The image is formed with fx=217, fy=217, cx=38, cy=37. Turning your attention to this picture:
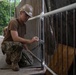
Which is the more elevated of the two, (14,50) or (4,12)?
(4,12)

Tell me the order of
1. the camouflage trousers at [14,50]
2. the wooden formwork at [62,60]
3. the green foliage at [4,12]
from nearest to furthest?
1. the wooden formwork at [62,60]
2. the camouflage trousers at [14,50]
3. the green foliage at [4,12]

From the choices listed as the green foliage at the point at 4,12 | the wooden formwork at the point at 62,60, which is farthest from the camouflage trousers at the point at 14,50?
the green foliage at the point at 4,12

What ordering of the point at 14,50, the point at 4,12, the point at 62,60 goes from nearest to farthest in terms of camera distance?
the point at 62,60 < the point at 14,50 < the point at 4,12

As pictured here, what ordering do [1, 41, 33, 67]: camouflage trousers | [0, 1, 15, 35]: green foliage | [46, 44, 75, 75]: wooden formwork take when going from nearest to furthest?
[46, 44, 75, 75]: wooden formwork → [1, 41, 33, 67]: camouflage trousers → [0, 1, 15, 35]: green foliage

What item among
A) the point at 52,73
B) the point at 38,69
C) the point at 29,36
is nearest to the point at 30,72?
the point at 38,69

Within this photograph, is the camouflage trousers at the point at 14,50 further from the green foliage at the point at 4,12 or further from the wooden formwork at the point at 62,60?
the green foliage at the point at 4,12

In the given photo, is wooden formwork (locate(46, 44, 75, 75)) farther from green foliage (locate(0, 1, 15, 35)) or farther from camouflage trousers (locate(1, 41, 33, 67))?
green foliage (locate(0, 1, 15, 35))

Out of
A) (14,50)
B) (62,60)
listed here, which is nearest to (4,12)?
(14,50)

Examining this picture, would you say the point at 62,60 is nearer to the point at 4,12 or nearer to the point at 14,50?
the point at 14,50

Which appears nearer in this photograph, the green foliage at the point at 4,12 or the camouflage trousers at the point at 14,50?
the camouflage trousers at the point at 14,50

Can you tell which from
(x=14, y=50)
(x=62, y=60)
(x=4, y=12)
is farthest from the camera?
(x=4, y=12)

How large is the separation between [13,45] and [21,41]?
0.22 m

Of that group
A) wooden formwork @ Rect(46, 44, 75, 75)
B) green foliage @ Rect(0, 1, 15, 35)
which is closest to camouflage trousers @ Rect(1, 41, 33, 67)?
wooden formwork @ Rect(46, 44, 75, 75)

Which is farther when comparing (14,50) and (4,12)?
(4,12)
